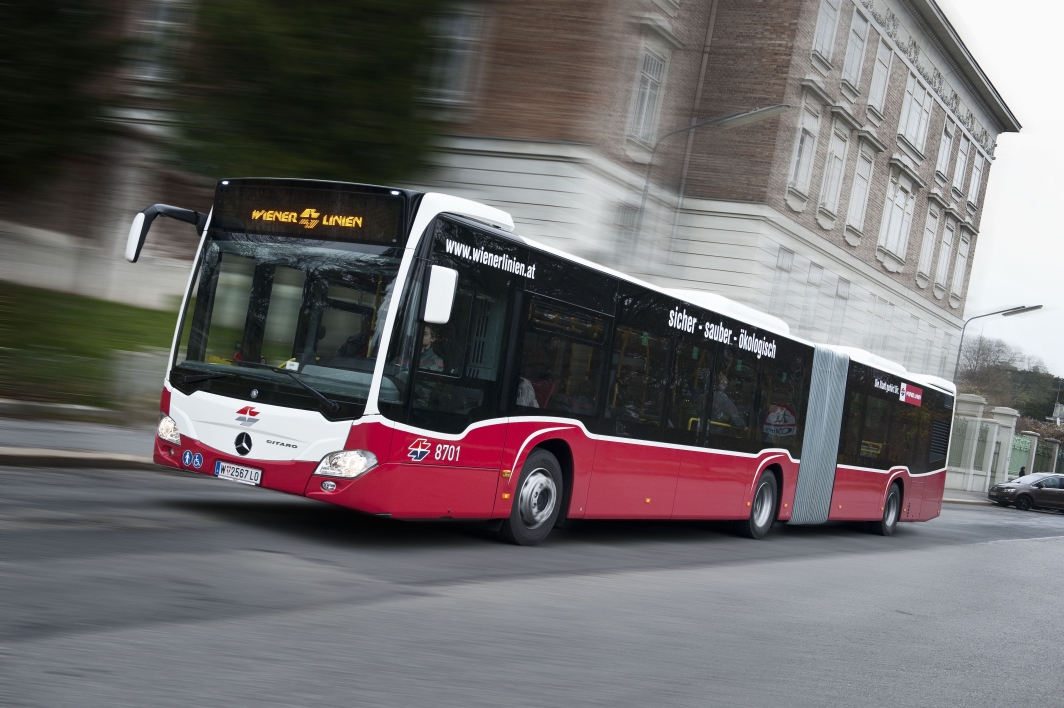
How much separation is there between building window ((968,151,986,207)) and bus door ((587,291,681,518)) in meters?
42.6

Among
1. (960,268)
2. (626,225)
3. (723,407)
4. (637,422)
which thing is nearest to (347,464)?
(637,422)

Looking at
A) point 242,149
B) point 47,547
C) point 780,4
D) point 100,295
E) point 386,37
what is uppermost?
point 780,4

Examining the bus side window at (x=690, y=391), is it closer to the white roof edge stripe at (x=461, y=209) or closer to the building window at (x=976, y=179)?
the white roof edge stripe at (x=461, y=209)

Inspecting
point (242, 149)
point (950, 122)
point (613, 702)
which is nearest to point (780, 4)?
point (950, 122)

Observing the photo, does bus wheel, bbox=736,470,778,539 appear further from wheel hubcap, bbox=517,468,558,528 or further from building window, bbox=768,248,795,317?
building window, bbox=768,248,795,317

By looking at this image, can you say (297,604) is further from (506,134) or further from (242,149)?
(506,134)

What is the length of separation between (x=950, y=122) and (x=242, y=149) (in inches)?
1519

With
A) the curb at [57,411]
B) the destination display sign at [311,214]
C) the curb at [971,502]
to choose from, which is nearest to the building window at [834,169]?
the curb at [971,502]

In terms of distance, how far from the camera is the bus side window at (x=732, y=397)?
14.1m

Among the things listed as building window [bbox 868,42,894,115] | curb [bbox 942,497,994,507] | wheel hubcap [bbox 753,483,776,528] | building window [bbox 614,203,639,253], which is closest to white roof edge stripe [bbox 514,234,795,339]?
wheel hubcap [bbox 753,483,776,528]

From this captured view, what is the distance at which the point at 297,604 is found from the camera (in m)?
6.67

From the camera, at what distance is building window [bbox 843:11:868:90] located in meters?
35.9

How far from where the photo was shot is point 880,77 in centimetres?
3853

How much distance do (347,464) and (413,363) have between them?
925 millimetres
